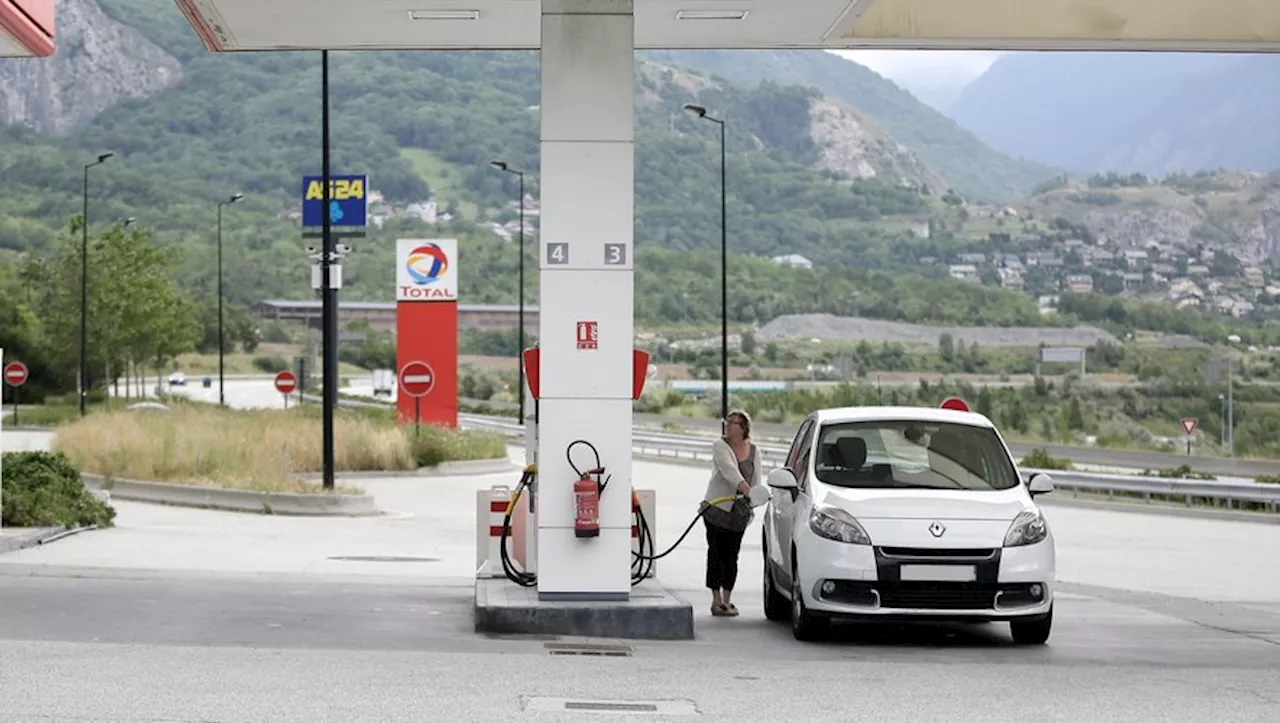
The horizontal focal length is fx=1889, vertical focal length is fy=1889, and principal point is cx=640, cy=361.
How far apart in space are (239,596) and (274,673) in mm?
6067

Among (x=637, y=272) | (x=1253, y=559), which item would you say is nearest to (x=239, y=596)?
(x=1253, y=559)

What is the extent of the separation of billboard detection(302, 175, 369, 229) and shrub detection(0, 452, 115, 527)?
2612 centimetres

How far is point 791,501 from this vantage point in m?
15.6

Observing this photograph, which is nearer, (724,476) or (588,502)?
(588,502)

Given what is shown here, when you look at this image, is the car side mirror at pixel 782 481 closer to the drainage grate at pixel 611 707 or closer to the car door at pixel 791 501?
the car door at pixel 791 501

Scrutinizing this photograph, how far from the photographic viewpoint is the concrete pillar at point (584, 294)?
48.4 ft

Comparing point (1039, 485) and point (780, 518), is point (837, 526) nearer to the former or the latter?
point (780, 518)

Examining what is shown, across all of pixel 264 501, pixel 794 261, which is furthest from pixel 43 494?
pixel 794 261

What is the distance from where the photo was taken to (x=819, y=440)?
1587cm

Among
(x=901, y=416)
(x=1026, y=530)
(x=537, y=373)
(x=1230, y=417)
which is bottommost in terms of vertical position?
(x=1230, y=417)

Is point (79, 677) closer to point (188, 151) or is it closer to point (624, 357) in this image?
point (624, 357)

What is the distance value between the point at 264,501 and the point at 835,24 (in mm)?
17126

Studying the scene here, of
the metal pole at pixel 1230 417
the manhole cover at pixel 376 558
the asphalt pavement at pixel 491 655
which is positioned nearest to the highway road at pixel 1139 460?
the metal pole at pixel 1230 417

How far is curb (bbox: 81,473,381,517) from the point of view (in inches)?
1240
